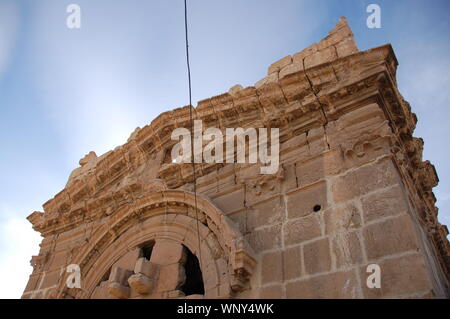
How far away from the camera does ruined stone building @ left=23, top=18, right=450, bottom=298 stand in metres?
3.55

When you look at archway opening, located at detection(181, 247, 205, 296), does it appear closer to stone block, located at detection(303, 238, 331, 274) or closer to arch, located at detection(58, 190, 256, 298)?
arch, located at detection(58, 190, 256, 298)

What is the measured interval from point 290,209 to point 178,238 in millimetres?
1591

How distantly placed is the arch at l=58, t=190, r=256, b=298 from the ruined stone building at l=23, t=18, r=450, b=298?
0.02 metres

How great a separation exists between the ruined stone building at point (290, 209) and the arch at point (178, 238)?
0.06ft

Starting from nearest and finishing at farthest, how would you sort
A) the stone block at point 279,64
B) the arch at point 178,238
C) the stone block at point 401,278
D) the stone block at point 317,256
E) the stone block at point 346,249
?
the stone block at point 401,278 → the stone block at point 346,249 → the stone block at point 317,256 → the arch at point 178,238 → the stone block at point 279,64

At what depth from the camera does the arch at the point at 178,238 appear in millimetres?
4043

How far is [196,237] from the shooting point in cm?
480

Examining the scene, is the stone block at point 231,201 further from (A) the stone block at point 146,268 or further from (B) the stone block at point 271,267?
(A) the stone block at point 146,268

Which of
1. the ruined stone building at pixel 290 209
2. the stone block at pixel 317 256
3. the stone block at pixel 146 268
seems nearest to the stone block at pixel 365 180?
the ruined stone building at pixel 290 209

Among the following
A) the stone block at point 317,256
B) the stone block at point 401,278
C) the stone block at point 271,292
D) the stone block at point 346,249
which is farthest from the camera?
the stone block at point 271,292

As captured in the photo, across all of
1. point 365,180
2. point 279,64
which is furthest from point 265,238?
point 279,64
